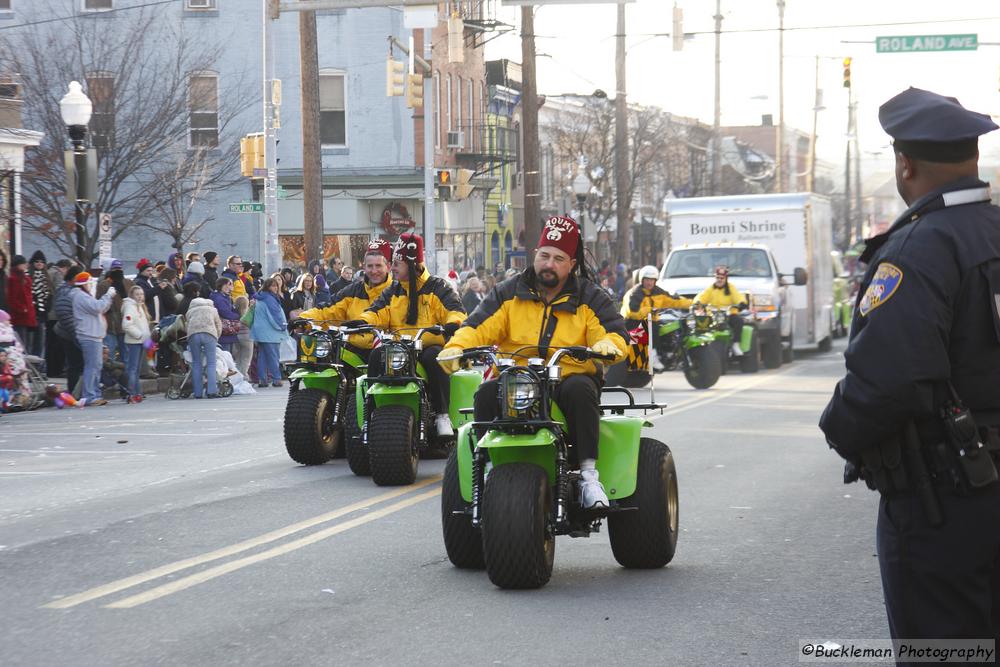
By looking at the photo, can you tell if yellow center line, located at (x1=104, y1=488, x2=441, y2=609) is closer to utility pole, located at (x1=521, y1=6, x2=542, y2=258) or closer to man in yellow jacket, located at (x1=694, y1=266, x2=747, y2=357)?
man in yellow jacket, located at (x1=694, y1=266, x2=747, y2=357)

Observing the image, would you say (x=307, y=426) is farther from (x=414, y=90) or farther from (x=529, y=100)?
(x=529, y=100)

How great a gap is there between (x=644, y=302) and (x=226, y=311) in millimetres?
6373

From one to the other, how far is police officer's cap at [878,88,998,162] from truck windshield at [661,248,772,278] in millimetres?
24366

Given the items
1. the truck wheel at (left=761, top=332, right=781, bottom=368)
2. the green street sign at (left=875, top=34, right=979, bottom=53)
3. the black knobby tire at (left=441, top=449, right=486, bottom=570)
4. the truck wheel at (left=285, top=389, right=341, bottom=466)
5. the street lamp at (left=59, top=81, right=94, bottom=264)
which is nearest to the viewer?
the black knobby tire at (left=441, top=449, right=486, bottom=570)

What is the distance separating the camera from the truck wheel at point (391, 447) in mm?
12359

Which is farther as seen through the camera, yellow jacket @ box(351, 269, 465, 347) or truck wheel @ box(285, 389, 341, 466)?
truck wheel @ box(285, 389, 341, 466)

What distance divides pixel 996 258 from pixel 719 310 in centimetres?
2183

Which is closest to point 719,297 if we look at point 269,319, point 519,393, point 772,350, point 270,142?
point 772,350

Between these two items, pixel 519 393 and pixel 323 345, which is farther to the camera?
pixel 323 345

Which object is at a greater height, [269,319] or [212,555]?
[269,319]

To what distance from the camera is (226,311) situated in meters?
23.9

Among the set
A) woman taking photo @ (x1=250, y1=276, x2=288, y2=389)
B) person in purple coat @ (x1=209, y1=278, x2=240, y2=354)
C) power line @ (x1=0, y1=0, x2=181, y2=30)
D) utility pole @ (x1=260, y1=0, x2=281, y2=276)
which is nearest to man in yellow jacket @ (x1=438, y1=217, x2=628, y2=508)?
person in purple coat @ (x1=209, y1=278, x2=240, y2=354)

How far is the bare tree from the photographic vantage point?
32.5 m

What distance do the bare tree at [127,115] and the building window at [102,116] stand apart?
21 mm
